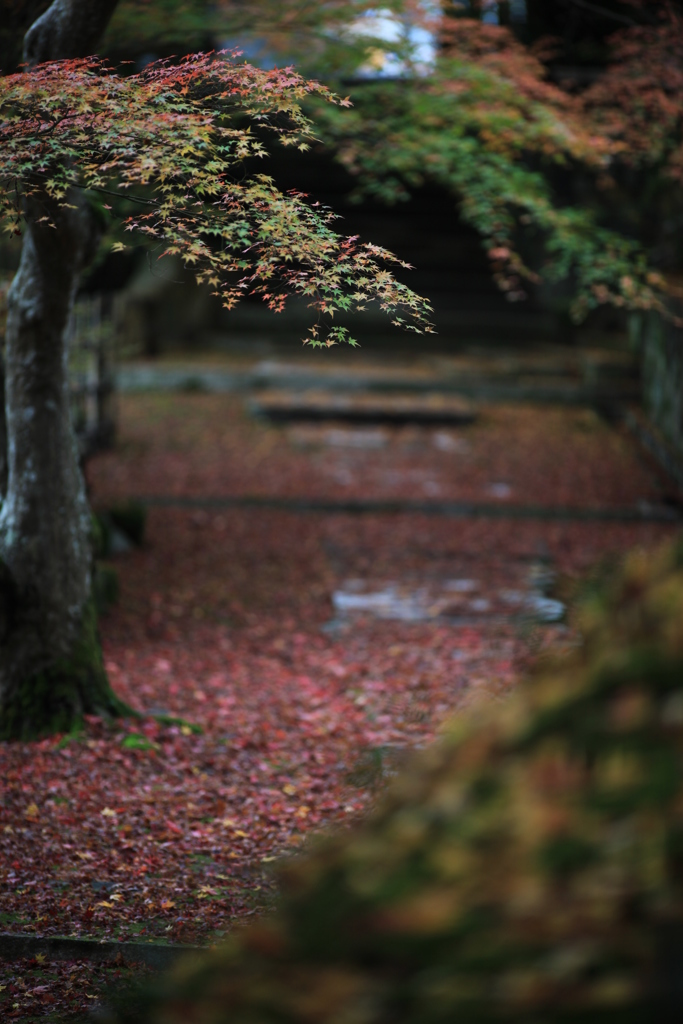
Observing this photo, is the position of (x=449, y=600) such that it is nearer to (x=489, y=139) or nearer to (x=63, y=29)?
(x=489, y=139)

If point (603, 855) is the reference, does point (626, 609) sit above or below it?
above

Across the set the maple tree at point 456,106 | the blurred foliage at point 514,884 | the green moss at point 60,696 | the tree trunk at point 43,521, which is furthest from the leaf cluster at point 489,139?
the blurred foliage at point 514,884

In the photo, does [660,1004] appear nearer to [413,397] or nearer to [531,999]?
[531,999]

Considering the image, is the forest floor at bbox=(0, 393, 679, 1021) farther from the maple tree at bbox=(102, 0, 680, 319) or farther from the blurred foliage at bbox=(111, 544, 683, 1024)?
the maple tree at bbox=(102, 0, 680, 319)

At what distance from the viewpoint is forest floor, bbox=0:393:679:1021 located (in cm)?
420

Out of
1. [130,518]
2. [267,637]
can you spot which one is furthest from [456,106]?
[130,518]

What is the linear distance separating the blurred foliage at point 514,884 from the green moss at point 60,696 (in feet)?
13.0

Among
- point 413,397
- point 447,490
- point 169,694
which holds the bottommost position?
point 169,694

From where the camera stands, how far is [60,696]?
5359 mm

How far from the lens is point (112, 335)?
40.6ft

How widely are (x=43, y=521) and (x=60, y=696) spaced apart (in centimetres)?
96

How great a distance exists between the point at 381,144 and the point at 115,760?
5.00 m

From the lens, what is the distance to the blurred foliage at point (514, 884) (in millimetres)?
1273

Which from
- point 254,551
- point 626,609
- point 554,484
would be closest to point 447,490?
point 554,484
